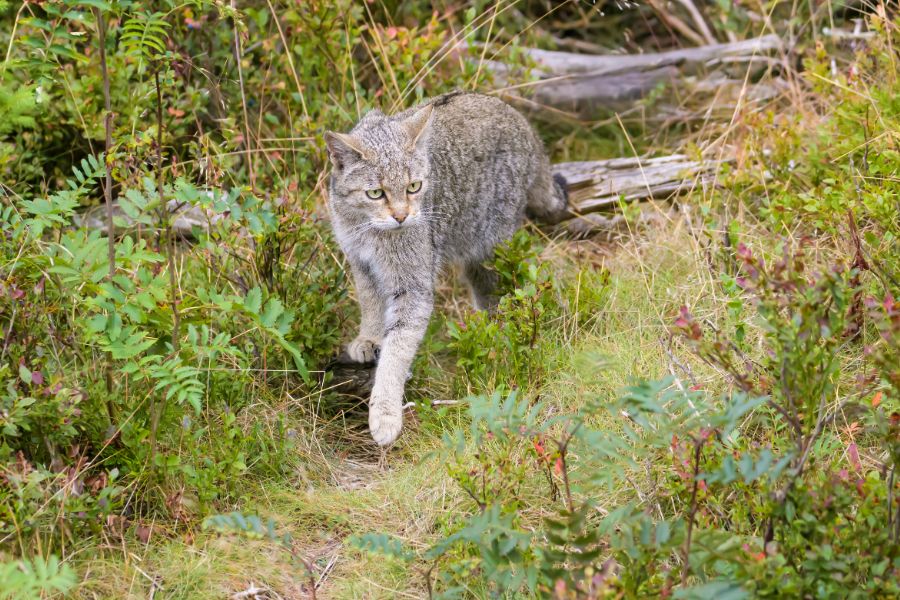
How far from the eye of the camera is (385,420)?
4582 mm

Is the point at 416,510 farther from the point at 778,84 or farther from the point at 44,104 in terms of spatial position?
the point at 778,84

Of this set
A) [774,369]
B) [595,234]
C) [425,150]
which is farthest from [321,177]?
[774,369]

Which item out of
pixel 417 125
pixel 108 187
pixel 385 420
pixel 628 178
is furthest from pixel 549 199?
pixel 108 187

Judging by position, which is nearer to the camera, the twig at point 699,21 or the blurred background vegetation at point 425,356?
the blurred background vegetation at point 425,356

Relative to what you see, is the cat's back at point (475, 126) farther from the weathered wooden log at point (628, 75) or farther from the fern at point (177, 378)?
the fern at point (177, 378)

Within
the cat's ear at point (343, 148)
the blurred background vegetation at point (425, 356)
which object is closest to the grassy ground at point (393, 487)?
the blurred background vegetation at point (425, 356)

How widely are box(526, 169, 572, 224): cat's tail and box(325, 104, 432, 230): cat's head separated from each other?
118 centimetres

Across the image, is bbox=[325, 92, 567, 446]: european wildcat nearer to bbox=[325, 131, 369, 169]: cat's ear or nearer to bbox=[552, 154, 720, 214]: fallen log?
bbox=[325, 131, 369, 169]: cat's ear

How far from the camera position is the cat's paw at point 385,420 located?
4.56 m

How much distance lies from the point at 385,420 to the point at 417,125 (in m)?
1.55

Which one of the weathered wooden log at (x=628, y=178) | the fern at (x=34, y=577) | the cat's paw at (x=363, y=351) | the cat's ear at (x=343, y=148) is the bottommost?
the cat's paw at (x=363, y=351)

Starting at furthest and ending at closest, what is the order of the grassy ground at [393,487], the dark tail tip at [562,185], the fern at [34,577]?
the dark tail tip at [562,185], the grassy ground at [393,487], the fern at [34,577]

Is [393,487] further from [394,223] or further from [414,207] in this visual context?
[414,207]

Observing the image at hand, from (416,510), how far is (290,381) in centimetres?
107
